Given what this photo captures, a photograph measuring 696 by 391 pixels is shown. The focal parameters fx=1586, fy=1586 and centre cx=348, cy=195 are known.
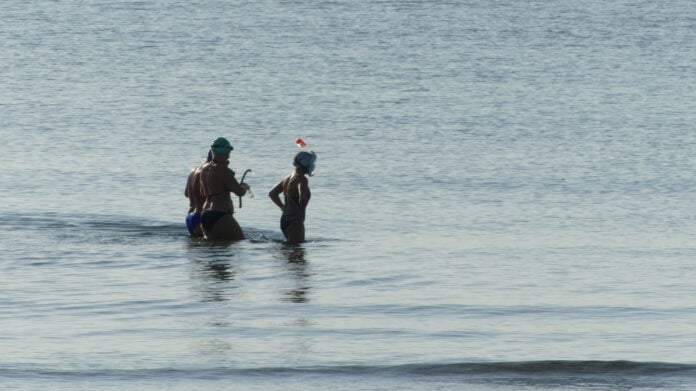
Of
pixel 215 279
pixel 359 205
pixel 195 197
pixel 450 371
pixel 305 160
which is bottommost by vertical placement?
pixel 450 371

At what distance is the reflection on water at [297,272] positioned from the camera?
1748cm

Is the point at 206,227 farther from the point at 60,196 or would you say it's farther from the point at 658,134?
the point at 658,134

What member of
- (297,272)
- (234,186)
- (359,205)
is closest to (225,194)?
(234,186)

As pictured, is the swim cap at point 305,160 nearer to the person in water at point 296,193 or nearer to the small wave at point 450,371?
the person in water at point 296,193

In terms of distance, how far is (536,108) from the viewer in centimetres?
5012

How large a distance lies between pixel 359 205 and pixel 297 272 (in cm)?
1019

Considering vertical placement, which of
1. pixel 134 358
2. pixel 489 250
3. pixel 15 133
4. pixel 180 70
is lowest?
pixel 134 358

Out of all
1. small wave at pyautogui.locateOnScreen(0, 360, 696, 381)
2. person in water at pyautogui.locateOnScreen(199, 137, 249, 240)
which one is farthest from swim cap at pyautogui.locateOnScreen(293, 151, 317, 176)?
small wave at pyautogui.locateOnScreen(0, 360, 696, 381)

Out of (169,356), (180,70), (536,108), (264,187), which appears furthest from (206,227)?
(180,70)

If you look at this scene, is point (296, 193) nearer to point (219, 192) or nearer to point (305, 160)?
point (305, 160)

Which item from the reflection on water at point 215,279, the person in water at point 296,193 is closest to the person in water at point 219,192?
the person in water at point 296,193

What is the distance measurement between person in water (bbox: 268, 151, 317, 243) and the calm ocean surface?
0.46 meters

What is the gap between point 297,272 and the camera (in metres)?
19.9

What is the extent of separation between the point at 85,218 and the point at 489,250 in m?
7.35
